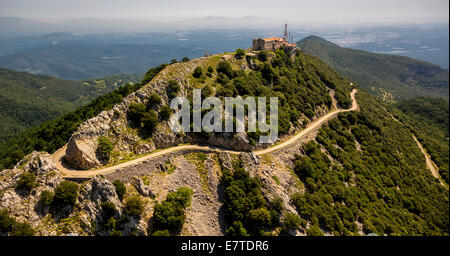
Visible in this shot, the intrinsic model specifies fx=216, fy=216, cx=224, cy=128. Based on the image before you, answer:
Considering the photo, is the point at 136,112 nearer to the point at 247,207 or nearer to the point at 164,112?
the point at 164,112

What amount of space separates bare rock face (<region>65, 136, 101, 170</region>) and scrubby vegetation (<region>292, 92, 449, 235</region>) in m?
44.6

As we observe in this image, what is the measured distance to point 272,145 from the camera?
211 ft

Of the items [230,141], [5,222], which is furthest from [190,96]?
[5,222]

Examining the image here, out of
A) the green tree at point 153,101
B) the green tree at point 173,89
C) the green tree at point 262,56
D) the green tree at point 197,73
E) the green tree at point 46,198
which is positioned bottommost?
the green tree at point 46,198

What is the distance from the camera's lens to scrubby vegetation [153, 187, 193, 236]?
39781 millimetres

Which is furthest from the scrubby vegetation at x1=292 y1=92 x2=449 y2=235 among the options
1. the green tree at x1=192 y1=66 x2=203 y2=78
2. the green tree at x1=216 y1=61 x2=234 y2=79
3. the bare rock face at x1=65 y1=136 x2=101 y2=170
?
the bare rock face at x1=65 y1=136 x2=101 y2=170

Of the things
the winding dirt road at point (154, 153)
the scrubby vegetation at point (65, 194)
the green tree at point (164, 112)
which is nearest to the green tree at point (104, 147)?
the winding dirt road at point (154, 153)

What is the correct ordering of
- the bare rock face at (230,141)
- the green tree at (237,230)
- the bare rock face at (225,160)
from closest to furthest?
1. the green tree at (237,230)
2. the bare rock face at (225,160)
3. the bare rock face at (230,141)

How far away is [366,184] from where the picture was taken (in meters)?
65.8

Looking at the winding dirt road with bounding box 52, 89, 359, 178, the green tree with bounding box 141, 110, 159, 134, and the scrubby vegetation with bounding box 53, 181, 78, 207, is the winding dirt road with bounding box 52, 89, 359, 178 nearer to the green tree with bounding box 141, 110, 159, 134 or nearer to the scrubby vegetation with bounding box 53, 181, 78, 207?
the scrubby vegetation with bounding box 53, 181, 78, 207

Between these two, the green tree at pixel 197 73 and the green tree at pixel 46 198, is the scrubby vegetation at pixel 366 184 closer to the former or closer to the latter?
the green tree at pixel 197 73

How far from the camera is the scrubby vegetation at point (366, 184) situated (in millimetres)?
52156

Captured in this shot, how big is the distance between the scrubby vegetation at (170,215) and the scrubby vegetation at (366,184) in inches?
1010

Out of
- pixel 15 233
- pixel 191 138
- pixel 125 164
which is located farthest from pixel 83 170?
pixel 191 138
